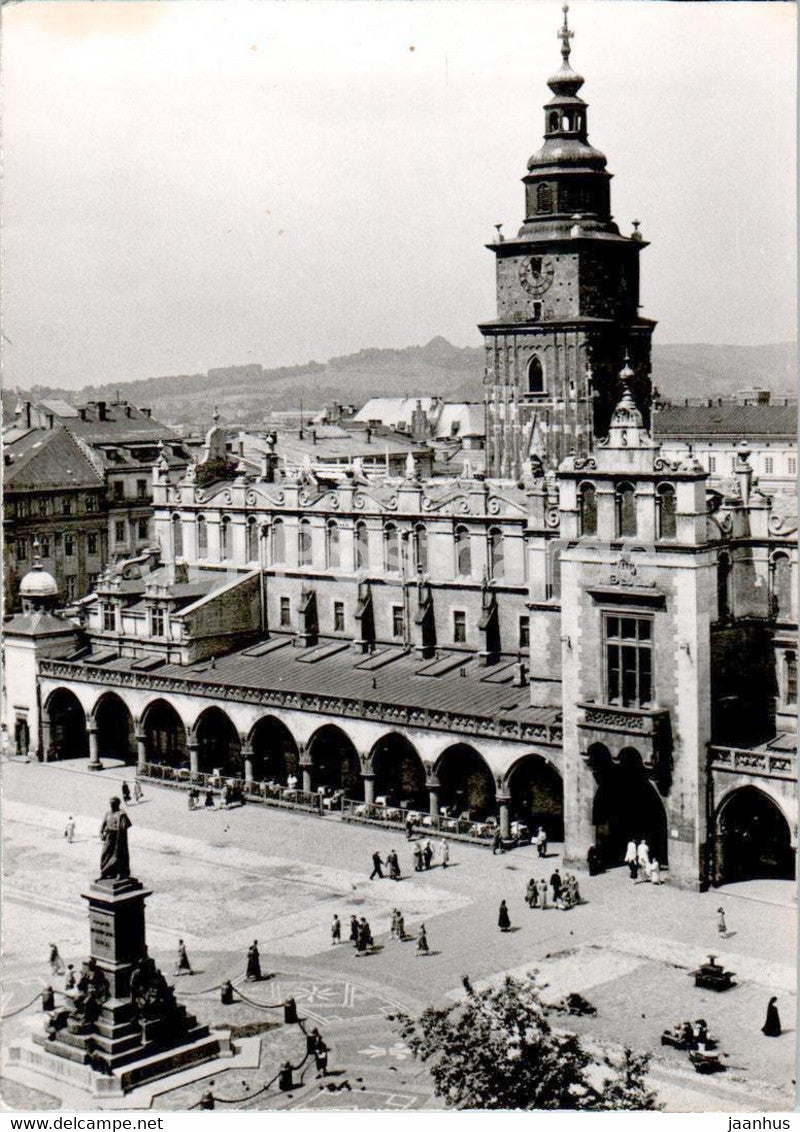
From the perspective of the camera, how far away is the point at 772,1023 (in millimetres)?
43625

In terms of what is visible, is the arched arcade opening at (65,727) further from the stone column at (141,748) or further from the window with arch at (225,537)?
the window with arch at (225,537)

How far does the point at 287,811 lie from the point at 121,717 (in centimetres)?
1592

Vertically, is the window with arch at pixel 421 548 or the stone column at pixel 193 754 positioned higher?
the window with arch at pixel 421 548

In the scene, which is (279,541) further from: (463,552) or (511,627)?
(511,627)

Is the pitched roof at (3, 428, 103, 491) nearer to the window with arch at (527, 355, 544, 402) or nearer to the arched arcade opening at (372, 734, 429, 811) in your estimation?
the window with arch at (527, 355, 544, 402)

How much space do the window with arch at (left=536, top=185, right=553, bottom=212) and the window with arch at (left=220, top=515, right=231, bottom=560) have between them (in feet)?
77.0

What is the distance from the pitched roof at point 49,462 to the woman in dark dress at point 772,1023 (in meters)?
77.0

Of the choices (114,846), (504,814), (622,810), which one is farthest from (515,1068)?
(504,814)

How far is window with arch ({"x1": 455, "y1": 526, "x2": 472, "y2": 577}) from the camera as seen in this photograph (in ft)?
252

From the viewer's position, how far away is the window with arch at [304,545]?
84000mm

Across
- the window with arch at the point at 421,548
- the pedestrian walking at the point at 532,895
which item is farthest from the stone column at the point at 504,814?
the window with arch at the point at 421,548

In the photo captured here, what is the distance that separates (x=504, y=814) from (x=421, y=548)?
1796cm

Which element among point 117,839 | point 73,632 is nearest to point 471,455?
point 73,632

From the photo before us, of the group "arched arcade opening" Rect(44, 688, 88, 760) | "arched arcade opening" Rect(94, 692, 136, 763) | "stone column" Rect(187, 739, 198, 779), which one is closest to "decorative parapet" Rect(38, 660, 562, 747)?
"arched arcade opening" Rect(44, 688, 88, 760)
